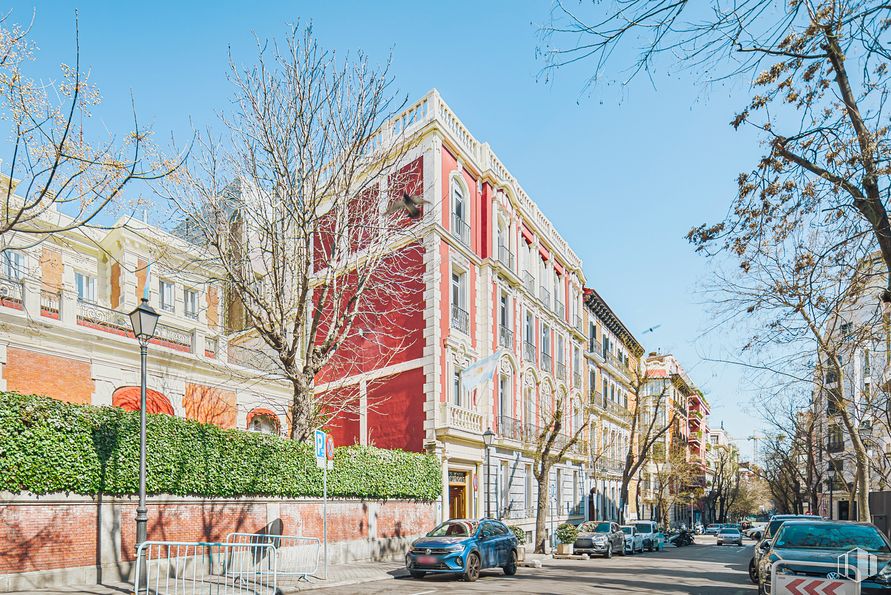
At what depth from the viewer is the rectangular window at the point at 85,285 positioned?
25.2 meters

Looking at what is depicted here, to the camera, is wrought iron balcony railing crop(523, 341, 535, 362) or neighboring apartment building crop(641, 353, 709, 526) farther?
neighboring apartment building crop(641, 353, 709, 526)

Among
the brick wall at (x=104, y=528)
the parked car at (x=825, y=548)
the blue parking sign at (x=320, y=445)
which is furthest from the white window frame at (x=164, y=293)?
the parked car at (x=825, y=548)

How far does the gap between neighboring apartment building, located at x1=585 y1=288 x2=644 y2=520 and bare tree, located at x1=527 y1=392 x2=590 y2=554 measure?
7.00 ft

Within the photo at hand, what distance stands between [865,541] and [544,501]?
16918 millimetres

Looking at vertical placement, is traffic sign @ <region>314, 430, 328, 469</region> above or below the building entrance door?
above

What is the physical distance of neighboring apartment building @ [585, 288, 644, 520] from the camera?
46781mm

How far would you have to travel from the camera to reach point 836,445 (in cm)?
5934

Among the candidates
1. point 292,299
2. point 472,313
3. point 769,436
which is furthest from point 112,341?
point 769,436

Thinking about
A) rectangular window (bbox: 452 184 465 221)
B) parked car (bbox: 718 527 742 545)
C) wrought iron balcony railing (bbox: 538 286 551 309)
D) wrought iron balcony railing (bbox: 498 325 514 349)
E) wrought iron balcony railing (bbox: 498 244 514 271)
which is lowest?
parked car (bbox: 718 527 742 545)

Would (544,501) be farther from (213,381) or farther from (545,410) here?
(213,381)

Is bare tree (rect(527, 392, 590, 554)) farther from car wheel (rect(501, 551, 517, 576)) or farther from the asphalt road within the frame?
car wheel (rect(501, 551, 517, 576))

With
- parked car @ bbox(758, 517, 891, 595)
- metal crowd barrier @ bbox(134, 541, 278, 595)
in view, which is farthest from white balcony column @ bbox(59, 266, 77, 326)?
parked car @ bbox(758, 517, 891, 595)

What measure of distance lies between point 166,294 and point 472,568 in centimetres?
1711

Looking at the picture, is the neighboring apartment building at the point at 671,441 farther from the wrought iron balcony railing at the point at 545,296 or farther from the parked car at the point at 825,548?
the parked car at the point at 825,548
